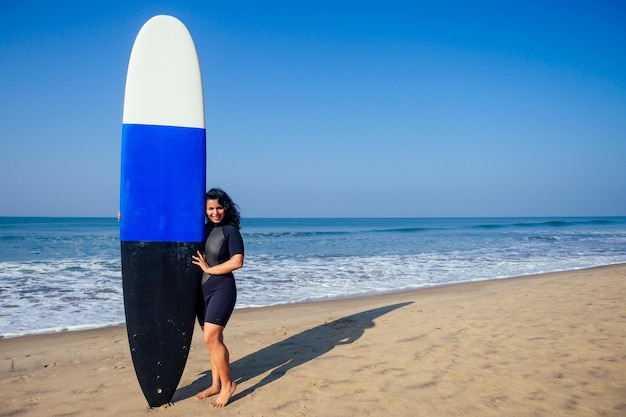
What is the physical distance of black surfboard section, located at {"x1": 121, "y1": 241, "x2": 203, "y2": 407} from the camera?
2898mm

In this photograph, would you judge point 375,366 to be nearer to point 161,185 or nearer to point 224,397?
point 224,397

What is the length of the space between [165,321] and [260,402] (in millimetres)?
821

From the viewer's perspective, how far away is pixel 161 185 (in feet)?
9.88

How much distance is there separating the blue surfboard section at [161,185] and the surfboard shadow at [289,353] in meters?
1.09

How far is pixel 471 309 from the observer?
5.33m

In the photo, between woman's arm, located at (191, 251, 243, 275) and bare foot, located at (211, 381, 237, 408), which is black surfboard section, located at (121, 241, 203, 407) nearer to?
woman's arm, located at (191, 251, 243, 275)

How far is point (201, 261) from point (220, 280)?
192mm

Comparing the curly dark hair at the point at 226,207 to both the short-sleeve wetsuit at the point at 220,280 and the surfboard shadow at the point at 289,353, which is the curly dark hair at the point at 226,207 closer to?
the short-sleeve wetsuit at the point at 220,280

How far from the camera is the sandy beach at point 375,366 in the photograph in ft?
8.93

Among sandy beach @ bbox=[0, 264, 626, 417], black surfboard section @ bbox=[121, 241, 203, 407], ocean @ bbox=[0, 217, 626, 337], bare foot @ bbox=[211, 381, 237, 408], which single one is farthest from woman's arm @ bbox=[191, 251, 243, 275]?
ocean @ bbox=[0, 217, 626, 337]

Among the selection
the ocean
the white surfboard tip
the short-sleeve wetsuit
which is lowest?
the ocean

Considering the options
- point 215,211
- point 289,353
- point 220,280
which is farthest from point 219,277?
point 289,353

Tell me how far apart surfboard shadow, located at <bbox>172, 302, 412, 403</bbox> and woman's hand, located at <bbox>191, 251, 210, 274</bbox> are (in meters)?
0.86

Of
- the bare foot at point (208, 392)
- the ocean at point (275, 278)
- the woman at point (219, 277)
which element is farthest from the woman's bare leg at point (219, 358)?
Result: the ocean at point (275, 278)
